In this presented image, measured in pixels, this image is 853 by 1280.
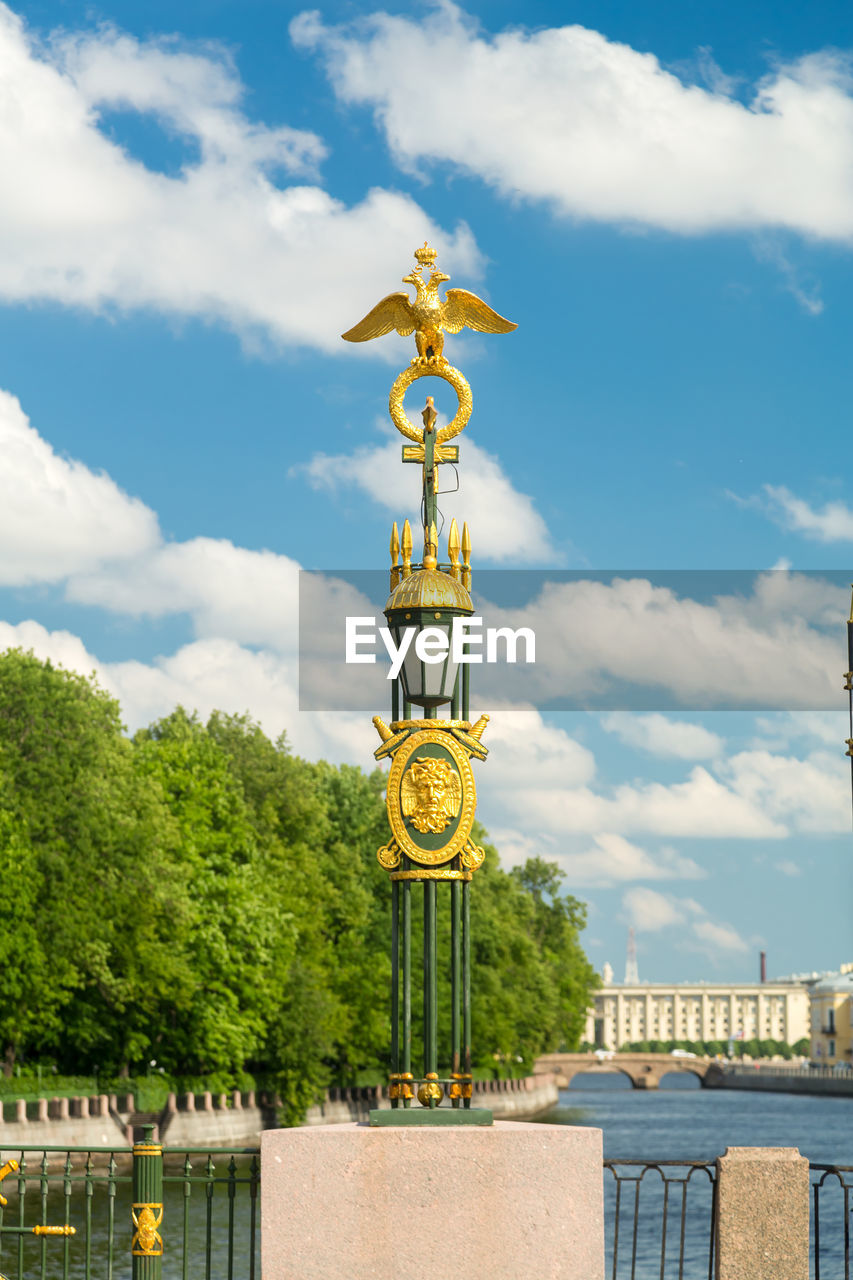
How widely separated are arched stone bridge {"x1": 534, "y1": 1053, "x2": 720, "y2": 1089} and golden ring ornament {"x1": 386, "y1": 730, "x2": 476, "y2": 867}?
430ft

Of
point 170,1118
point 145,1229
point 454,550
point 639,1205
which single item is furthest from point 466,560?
point 170,1118

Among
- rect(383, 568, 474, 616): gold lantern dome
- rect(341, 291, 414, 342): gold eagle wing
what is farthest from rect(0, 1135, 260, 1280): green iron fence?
rect(341, 291, 414, 342): gold eagle wing

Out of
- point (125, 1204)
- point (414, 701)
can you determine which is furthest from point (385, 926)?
point (414, 701)

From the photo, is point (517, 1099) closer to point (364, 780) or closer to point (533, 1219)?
point (364, 780)

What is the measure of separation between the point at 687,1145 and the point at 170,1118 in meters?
26.5

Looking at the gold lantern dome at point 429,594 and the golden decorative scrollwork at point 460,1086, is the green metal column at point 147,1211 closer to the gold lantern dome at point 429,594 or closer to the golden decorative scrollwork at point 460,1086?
the golden decorative scrollwork at point 460,1086

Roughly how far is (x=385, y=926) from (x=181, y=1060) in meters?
14.6

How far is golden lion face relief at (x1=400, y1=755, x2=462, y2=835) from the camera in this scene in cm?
1042

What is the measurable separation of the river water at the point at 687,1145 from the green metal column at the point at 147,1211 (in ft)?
9.88

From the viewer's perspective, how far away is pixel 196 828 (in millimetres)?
48875

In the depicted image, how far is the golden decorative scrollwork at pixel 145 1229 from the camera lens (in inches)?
Result: 419

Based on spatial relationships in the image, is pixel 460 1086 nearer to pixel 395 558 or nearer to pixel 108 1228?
pixel 395 558

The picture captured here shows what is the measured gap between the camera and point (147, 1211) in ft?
34.9

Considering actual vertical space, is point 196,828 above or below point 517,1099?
above
